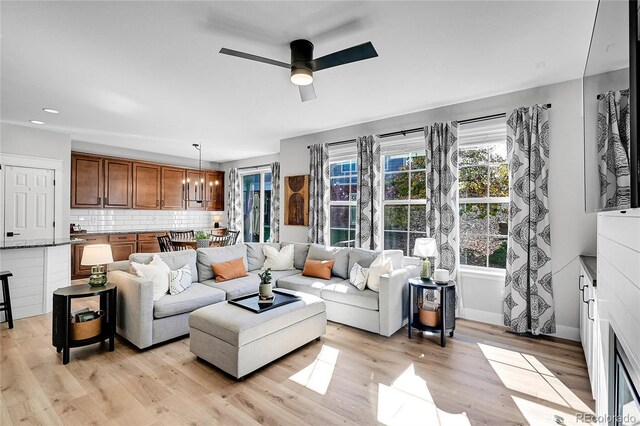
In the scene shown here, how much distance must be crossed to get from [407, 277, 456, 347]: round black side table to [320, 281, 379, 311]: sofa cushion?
1.41 feet

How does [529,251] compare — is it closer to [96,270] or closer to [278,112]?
[278,112]

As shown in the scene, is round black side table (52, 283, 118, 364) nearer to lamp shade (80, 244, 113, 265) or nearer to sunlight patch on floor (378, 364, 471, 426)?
lamp shade (80, 244, 113, 265)

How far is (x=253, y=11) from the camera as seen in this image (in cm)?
223

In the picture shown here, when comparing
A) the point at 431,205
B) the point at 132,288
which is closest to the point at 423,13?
the point at 431,205

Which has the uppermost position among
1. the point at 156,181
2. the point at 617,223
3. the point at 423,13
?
the point at 423,13

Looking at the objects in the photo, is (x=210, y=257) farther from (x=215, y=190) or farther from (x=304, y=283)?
(x=215, y=190)

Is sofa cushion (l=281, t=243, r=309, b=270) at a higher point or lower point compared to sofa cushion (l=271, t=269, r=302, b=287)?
higher

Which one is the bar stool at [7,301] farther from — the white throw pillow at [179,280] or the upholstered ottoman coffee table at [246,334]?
the upholstered ottoman coffee table at [246,334]

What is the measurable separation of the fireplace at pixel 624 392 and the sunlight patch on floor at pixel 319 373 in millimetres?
1734

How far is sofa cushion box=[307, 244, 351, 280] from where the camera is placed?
14.5 ft

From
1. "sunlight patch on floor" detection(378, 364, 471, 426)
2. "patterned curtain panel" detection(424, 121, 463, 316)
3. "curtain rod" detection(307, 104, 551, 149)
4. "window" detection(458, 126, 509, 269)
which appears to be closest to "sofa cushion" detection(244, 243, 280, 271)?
"curtain rod" detection(307, 104, 551, 149)

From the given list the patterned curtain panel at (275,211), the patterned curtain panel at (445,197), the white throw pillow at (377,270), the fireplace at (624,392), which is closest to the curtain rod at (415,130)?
the patterned curtain panel at (445,197)

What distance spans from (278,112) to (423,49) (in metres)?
2.29

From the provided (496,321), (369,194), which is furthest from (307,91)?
(496,321)
